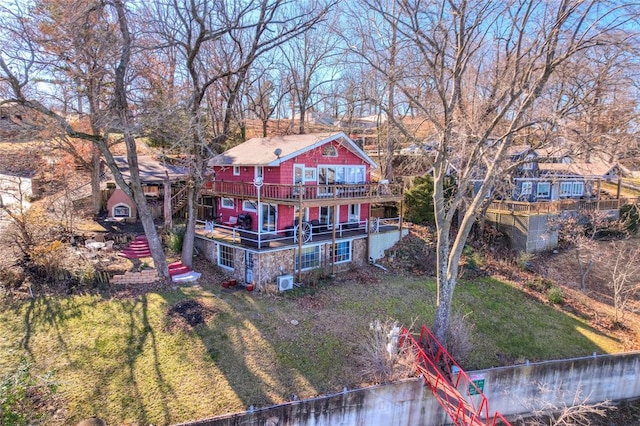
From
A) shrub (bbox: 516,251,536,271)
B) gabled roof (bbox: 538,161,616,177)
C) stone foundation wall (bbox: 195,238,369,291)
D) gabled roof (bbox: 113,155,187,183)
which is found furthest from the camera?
gabled roof (bbox: 113,155,187,183)

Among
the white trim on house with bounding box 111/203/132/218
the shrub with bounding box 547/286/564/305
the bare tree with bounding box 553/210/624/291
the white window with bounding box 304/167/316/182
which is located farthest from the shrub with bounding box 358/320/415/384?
the white trim on house with bounding box 111/203/132/218

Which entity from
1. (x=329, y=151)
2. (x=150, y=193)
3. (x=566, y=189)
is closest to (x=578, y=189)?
(x=566, y=189)

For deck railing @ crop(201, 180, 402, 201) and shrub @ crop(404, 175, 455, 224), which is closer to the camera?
deck railing @ crop(201, 180, 402, 201)

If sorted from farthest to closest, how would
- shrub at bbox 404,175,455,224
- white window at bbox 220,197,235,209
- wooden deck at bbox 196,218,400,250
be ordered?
shrub at bbox 404,175,455,224 → white window at bbox 220,197,235,209 → wooden deck at bbox 196,218,400,250

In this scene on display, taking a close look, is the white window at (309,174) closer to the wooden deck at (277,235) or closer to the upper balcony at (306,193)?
the upper balcony at (306,193)

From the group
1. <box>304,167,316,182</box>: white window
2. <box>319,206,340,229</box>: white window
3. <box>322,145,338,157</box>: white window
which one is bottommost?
<box>319,206,340,229</box>: white window

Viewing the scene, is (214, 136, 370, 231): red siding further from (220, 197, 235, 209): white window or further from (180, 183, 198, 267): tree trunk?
(180, 183, 198, 267): tree trunk

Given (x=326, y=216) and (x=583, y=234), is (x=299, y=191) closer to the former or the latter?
(x=326, y=216)

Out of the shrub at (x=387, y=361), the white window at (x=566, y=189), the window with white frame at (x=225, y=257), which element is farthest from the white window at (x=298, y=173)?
the white window at (x=566, y=189)
